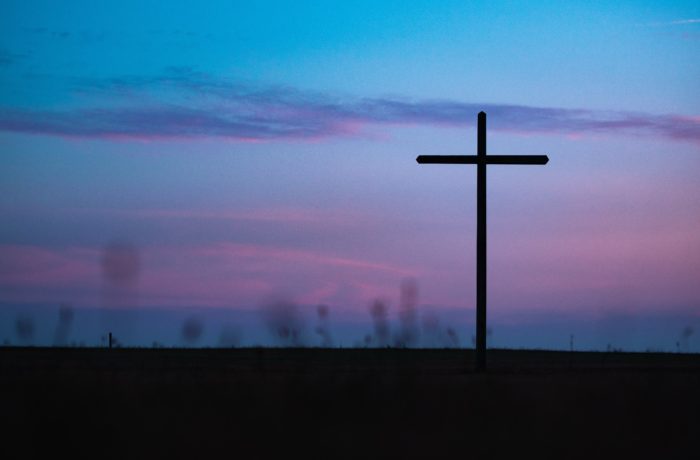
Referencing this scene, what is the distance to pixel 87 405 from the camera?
14.3 m

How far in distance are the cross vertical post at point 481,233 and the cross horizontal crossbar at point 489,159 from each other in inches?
8.0

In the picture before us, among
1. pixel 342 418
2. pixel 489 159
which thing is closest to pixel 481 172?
pixel 489 159

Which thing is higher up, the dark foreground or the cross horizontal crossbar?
the cross horizontal crossbar

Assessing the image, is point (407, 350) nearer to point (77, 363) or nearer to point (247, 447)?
point (77, 363)

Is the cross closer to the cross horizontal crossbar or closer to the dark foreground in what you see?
the cross horizontal crossbar

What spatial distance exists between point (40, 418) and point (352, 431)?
14.2 ft

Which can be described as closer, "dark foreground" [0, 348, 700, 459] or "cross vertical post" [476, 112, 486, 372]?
"dark foreground" [0, 348, 700, 459]

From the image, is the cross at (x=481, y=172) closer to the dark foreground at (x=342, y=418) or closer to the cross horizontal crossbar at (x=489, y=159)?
the cross horizontal crossbar at (x=489, y=159)

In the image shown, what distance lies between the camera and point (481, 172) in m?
27.6

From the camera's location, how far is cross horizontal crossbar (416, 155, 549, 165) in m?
27.6

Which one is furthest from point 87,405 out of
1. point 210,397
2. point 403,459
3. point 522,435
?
point 522,435

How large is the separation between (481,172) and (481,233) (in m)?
1.73

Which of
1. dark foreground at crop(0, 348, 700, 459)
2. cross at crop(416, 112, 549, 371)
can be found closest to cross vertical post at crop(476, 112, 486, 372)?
cross at crop(416, 112, 549, 371)

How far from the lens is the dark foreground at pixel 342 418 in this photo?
12.7 metres
